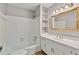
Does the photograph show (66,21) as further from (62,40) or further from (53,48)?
(53,48)

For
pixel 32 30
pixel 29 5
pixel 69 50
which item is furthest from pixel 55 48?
pixel 29 5

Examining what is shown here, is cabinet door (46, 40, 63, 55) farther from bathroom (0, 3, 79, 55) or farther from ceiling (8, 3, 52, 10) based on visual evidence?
ceiling (8, 3, 52, 10)

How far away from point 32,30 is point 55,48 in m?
0.32

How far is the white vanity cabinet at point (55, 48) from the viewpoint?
88cm

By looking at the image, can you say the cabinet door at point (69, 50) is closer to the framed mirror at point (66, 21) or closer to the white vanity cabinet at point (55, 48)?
the white vanity cabinet at point (55, 48)

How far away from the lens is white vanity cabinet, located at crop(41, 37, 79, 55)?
2.88 ft

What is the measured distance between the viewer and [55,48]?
999mm

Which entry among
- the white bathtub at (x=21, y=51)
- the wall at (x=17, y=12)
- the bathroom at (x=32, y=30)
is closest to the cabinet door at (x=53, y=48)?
the bathroom at (x=32, y=30)

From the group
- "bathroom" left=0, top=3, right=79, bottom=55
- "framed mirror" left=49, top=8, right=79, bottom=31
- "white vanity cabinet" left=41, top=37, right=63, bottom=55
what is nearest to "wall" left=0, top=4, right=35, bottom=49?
"bathroom" left=0, top=3, right=79, bottom=55

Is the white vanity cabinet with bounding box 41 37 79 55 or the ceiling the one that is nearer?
the white vanity cabinet with bounding box 41 37 79 55

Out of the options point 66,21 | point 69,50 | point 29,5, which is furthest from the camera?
point 66,21

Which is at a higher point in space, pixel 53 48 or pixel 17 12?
pixel 17 12
